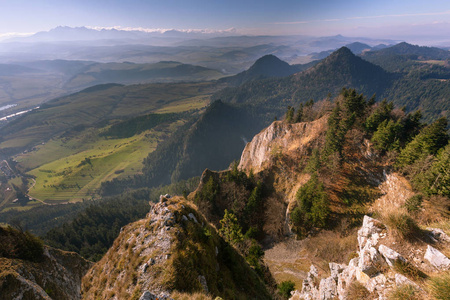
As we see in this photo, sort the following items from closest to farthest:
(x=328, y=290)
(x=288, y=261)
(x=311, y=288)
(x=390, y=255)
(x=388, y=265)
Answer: (x=390, y=255) → (x=388, y=265) → (x=328, y=290) → (x=311, y=288) → (x=288, y=261)

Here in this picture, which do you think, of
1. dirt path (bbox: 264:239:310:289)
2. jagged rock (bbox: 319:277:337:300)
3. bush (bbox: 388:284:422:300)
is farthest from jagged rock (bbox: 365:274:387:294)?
dirt path (bbox: 264:239:310:289)

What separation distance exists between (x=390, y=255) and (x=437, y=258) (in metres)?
2.50

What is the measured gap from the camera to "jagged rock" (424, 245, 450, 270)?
12.3 meters

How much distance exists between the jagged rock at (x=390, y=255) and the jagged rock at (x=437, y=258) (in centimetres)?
147

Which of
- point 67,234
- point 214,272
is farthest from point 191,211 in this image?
point 67,234

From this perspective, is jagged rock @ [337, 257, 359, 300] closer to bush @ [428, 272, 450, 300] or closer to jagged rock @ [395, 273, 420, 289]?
jagged rock @ [395, 273, 420, 289]

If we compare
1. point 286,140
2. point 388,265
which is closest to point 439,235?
point 388,265

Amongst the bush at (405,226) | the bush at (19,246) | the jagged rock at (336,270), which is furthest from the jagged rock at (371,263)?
the bush at (19,246)

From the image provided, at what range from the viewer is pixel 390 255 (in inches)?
556

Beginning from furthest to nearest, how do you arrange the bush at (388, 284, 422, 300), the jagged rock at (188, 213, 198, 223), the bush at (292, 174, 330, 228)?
the bush at (292, 174, 330, 228)
the jagged rock at (188, 213, 198, 223)
the bush at (388, 284, 422, 300)

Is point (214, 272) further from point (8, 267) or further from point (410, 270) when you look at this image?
point (8, 267)

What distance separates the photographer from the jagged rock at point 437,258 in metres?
12.3

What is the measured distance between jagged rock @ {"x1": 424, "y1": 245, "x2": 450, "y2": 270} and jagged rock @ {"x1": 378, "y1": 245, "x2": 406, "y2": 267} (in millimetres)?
1474

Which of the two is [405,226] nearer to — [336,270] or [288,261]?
[336,270]
